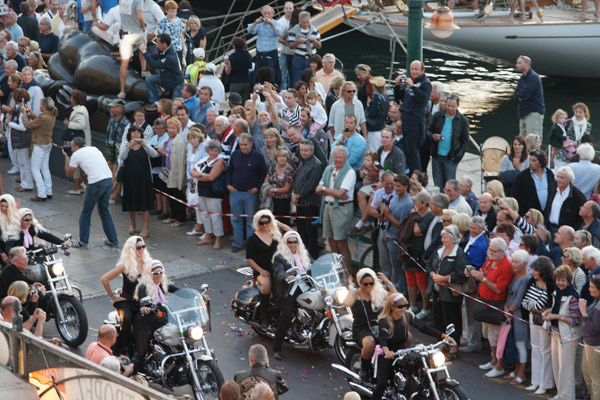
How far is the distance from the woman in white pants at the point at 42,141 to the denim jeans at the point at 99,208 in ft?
8.18

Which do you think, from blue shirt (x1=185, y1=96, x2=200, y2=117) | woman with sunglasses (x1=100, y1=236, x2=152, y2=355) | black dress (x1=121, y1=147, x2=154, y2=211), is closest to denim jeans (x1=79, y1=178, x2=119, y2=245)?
black dress (x1=121, y1=147, x2=154, y2=211)

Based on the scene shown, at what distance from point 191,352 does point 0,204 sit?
3.81 m

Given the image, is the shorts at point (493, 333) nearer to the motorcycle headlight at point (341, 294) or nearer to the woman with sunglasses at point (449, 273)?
the woman with sunglasses at point (449, 273)

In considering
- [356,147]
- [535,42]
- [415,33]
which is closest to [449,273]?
[356,147]

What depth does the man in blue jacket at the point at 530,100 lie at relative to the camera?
1559 cm

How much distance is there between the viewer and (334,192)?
1273cm

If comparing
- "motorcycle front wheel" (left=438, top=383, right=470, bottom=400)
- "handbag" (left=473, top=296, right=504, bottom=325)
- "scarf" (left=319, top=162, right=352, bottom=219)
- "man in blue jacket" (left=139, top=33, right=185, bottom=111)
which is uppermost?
"man in blue jacket" (left=139, top=33, right=185, bottom=111)

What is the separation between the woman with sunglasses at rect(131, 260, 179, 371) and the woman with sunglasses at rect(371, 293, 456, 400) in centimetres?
225

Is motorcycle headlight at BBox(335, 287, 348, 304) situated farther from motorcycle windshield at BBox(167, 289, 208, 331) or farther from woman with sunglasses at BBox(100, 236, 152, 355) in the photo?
woman with sunglasses at BBox(100, 236, 152, 355)

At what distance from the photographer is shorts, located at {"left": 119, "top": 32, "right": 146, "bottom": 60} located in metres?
17.3

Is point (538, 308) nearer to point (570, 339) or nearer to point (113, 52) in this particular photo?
point (570, 339)

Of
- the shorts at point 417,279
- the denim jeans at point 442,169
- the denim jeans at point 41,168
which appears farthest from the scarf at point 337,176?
the denim jeans at point 41,168

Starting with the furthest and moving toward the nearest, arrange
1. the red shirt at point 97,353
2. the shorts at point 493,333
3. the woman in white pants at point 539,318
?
the shorts at point 493,333
the woman in white pants at point 539,318
the red shirt at point 97,353

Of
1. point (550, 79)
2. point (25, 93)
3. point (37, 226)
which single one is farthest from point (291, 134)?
point (550, 79)
